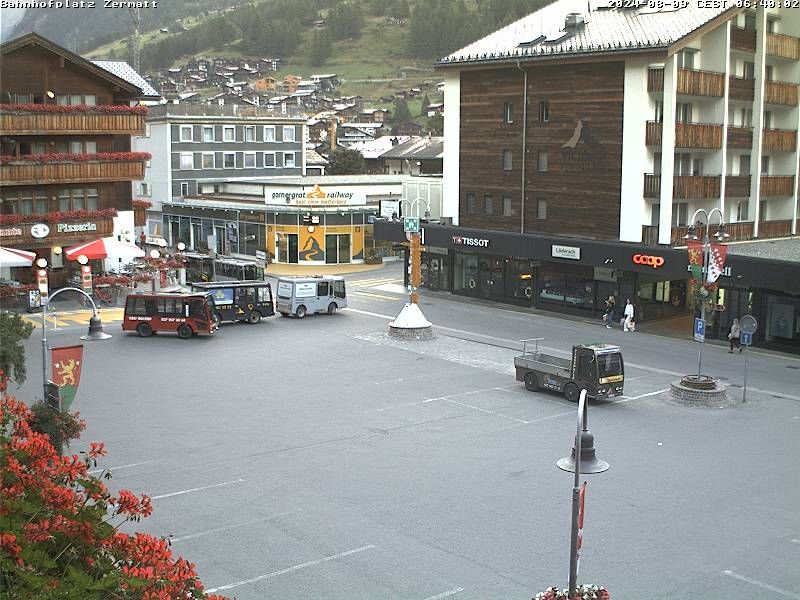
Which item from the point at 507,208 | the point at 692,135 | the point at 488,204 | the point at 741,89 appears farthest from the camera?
the point at 488,204

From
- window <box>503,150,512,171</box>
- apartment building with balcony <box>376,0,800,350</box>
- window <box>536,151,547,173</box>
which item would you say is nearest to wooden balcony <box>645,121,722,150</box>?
apartment building with balcony <box>376,0,800,350</box>

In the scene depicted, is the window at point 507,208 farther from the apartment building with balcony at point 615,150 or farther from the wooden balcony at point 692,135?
the wooden balcony at point 692,135

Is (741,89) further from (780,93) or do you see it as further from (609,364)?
(609,364)

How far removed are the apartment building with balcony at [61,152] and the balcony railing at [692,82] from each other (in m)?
26.5

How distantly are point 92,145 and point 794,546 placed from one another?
45.5m

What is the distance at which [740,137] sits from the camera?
49.5 meters

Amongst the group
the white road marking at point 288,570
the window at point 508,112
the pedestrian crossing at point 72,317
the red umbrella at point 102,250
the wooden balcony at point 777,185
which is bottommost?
the white road marking at point 288,570

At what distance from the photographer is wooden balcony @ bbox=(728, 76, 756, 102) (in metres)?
48.6

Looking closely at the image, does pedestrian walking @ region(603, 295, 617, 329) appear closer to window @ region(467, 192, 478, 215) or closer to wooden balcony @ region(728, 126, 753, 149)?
wooden balcony @ region(728, 126, 753, 149)

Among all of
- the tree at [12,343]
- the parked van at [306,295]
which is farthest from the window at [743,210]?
the tree at [12,343]

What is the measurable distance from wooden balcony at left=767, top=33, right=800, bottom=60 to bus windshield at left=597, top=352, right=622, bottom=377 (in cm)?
2562

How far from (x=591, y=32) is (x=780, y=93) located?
10.0 m

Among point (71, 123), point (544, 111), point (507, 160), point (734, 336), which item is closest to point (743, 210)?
point (544, 111)

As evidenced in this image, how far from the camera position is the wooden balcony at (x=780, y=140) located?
167ft
